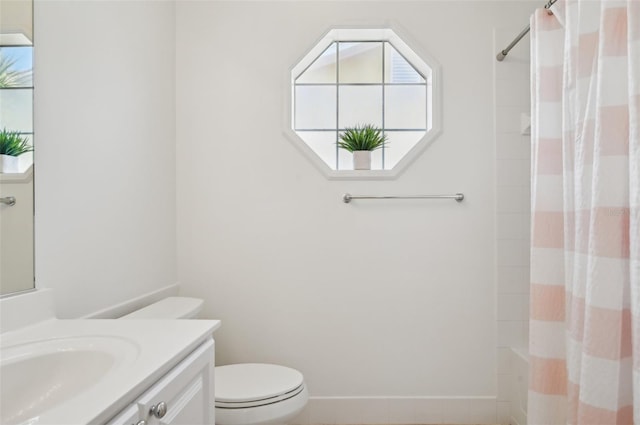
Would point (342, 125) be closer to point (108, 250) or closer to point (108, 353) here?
point (108, 250)

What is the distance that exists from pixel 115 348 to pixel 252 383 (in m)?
0.84

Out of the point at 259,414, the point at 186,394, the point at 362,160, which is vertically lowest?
the point at 259,414

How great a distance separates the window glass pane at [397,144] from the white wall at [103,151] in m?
1.20

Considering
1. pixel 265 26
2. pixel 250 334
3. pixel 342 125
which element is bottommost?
pixel 250 334

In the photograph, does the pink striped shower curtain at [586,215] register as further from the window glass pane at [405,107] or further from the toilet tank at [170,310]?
the toilet tank at [170,310]

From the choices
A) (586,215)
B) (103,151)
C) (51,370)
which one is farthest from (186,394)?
(586,215)

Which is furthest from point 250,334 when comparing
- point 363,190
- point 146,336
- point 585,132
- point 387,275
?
point 585,132

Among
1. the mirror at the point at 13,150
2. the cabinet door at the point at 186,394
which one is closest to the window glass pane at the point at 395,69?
the mirror at the point at 13,150

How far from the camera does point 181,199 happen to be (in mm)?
2162

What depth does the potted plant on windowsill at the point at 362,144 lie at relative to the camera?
2152 millimetres

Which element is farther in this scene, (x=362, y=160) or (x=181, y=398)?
(x=362, y=160)

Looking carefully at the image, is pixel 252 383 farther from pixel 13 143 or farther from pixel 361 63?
pixel 361 63

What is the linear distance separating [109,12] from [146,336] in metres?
1.28

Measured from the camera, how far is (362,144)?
216 centimetres
